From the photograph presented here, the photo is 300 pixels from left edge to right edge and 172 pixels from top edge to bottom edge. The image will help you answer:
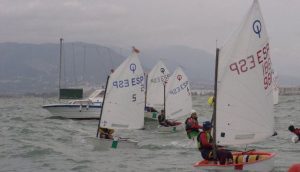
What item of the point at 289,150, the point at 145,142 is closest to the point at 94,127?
the point at 145,142

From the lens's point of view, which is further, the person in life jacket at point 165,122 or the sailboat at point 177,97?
the sailboat at point 177,97

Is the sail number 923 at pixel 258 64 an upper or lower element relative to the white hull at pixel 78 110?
upper

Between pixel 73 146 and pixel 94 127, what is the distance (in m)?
10.3

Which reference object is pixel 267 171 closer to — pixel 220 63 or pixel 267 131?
pixel 267 131

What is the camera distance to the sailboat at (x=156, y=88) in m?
40.5

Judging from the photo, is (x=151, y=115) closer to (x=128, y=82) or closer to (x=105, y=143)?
(x=128, y=82)

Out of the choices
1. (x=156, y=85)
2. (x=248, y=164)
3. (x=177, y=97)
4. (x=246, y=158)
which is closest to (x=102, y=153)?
(x=246, y=158)

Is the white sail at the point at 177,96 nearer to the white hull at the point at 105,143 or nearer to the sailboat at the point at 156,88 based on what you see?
the sailboat at the point at 156,88

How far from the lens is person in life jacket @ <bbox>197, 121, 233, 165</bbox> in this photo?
15.4m

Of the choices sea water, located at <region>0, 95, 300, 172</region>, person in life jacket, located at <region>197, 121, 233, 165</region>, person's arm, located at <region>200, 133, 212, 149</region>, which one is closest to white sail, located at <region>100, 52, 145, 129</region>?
sea water, located at <region>0, 95, 300, 172</region>

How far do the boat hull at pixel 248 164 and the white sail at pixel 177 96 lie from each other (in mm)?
18083

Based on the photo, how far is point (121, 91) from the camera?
24125 millimetres

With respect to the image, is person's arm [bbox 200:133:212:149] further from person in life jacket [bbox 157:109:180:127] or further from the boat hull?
person in life jacket [bbox 157:109:180:127]

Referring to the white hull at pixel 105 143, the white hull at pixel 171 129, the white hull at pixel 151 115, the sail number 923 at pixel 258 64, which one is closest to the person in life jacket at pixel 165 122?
the white hull at pixel 171 129
